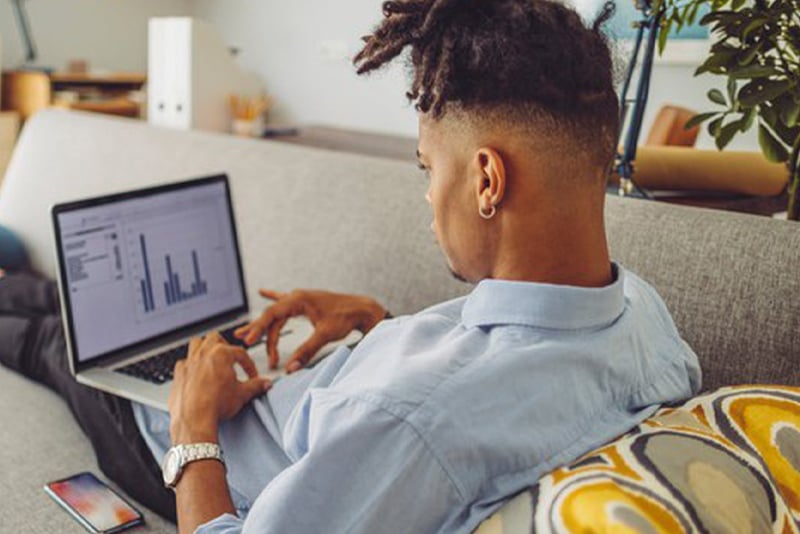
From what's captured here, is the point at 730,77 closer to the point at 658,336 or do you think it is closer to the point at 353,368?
the point at 658,336

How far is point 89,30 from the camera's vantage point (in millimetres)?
4832

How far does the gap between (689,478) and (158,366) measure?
3.21 ft

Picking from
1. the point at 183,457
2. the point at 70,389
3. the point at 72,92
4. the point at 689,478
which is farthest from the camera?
the point at 72,92

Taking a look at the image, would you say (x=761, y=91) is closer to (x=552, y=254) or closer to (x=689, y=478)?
(x=552, y=254)

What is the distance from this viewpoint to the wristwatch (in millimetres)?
985

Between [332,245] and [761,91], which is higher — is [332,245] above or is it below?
below

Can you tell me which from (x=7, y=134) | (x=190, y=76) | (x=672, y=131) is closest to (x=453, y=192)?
(x=672, y=131)

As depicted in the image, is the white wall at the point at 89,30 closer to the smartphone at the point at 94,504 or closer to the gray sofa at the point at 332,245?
the gray sofa at the point at 332,245

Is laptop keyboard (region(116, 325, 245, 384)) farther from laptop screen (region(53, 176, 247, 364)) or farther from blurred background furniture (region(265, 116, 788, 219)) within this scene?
blurred background furniture (region(265, 116, 788, 219))

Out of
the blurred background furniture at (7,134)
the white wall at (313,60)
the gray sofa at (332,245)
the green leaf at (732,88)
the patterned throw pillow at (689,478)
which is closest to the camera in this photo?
the patterned throw pillow at (689,478)

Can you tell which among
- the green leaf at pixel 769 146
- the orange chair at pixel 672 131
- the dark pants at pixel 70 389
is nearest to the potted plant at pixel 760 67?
the green leaf at pixel 769 146

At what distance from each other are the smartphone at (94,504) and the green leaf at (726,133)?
1.03 m

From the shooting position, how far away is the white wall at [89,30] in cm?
452

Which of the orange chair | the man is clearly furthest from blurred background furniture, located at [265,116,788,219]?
the man
